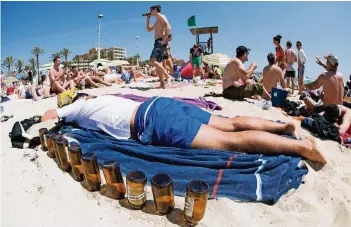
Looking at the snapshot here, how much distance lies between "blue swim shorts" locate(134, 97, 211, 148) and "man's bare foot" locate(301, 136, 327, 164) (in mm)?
1074

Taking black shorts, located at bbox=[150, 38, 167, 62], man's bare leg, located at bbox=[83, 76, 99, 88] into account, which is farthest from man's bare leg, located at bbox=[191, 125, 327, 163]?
man's bare leg, located at bbox=[83, 76, 99, 88]

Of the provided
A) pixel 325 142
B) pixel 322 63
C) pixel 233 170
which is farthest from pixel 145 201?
pixel 322 63

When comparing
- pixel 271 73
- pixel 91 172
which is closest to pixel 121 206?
pixel 91 172

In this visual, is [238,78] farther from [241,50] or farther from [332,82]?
[332,82]

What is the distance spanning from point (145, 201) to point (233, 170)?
0.85m

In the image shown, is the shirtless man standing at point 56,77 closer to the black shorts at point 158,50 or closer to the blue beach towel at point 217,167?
the black shorts at point 158,50

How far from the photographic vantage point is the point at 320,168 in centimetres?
260

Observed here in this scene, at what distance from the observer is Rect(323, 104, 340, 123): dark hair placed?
3.89 meters

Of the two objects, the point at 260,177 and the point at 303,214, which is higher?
the point at 260,177

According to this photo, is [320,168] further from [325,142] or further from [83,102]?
[83,102]

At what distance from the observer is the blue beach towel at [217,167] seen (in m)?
2.08

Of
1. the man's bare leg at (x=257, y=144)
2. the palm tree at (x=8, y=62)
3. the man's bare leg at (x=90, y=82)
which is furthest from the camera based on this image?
the palm tree at (x=8, y=62)

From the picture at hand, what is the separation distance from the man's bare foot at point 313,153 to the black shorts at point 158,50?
15.0 ft

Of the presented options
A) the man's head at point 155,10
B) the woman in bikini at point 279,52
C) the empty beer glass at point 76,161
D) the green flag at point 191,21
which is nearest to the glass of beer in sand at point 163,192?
the empty beer glass at point 76,161
